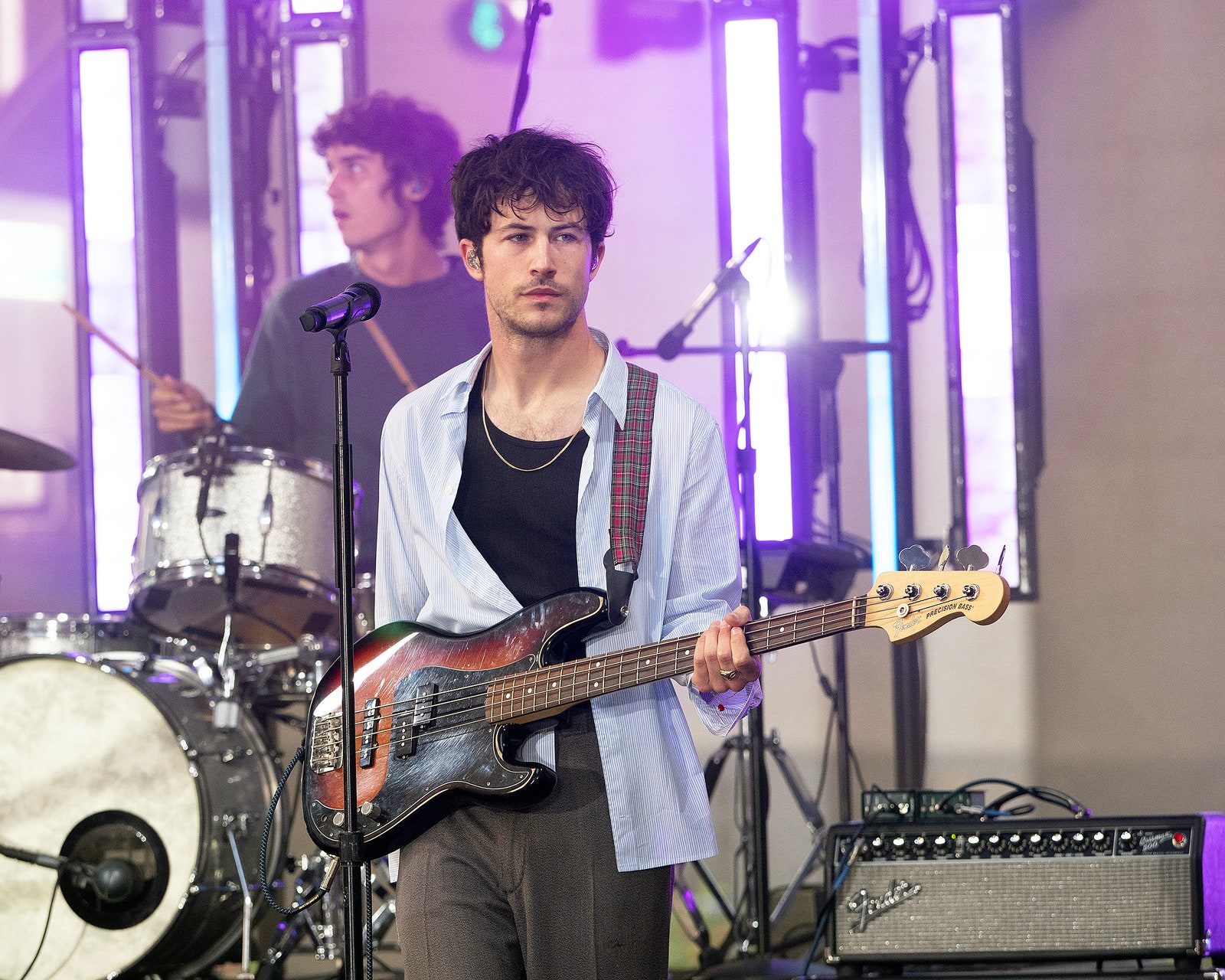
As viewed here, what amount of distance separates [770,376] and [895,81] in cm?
134

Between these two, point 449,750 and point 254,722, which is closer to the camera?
point 449,750

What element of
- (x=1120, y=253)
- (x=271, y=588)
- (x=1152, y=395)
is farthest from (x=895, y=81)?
(x=271, y=588)

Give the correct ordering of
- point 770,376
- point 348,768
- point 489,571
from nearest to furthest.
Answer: point 348,768 < point 489,571 < point 770,376

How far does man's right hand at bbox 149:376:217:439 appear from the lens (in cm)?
491

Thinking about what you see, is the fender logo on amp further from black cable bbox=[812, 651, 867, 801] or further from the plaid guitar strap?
black cable bbox=[812, 651, 867, 801]

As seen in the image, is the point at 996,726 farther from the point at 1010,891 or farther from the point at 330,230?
the point at 330,230

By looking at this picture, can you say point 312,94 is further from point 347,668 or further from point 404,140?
point 347,668

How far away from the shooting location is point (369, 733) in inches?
99.0

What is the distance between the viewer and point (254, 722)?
14.4 feet

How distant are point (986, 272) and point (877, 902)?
2907mm

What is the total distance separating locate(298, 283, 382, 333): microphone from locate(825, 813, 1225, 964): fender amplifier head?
1840 millimetres

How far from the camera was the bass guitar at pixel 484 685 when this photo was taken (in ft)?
7.26

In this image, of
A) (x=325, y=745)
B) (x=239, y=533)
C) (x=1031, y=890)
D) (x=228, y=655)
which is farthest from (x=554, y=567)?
(x=228, y=655)

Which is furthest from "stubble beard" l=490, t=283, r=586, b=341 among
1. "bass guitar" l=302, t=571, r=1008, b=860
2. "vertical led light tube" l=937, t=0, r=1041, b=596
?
"vertical led light tube" l=937, t=0, r=1041, b=596
